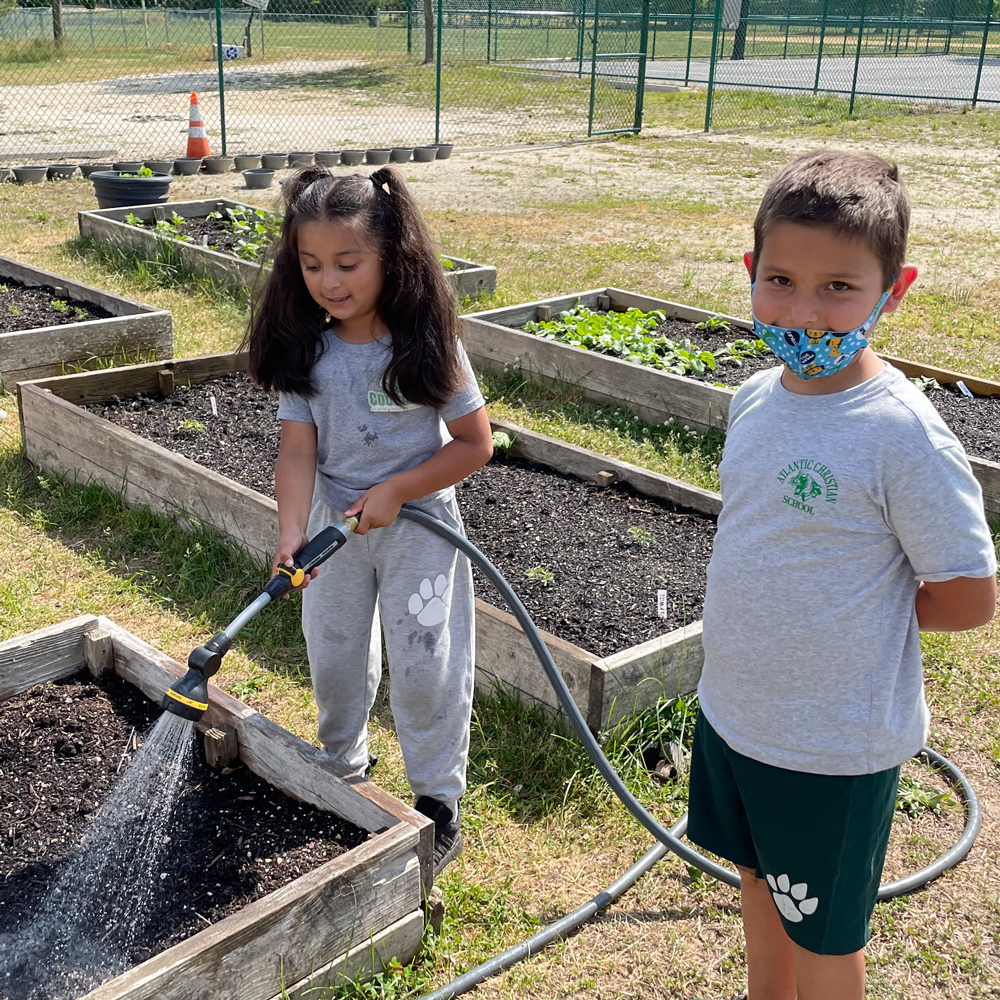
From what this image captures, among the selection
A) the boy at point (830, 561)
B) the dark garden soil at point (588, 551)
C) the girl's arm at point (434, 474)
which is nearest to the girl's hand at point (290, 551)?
the girl's arm at point (434, 474)

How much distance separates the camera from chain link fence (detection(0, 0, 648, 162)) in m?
16.3

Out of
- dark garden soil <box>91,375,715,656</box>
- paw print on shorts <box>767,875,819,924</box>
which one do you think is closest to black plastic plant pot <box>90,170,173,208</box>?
dark garden soil <box>91,375,715,656</box>

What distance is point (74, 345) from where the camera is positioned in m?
5.81

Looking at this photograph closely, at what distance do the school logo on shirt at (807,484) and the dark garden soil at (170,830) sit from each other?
4.26 ft

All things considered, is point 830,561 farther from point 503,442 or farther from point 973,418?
point 973,418

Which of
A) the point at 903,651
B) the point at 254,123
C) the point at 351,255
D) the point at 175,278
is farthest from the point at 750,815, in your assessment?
the point at 254,123

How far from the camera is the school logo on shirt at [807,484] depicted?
1.66 meters

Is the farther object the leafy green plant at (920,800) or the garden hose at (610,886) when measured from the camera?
the leafy green plant at (920,800)

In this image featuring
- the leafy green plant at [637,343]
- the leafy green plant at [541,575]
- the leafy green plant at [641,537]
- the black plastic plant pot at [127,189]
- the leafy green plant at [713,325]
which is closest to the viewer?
the leafy green plant at [541,575]

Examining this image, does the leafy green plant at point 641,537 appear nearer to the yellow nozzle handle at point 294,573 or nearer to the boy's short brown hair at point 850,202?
the yellow nozzle handle at point 294,573

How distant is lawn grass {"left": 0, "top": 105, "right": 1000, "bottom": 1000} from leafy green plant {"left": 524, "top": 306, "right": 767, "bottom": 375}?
385mm

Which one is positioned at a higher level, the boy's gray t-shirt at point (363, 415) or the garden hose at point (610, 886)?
the boy's gray t-shirt at point (363, 415)

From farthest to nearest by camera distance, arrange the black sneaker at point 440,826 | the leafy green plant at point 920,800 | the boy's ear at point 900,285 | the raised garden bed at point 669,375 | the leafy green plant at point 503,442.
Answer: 1. the raised garden bed at point 669,375
2. the leafy green plant at point 503,442
3. the leafy green plant at point 920,800
4. the black sneaker at point 440,826
5. the boy's ear at point 900,285

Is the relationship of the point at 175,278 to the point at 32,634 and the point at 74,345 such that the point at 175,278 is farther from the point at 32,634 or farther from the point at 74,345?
the point at 32,634
